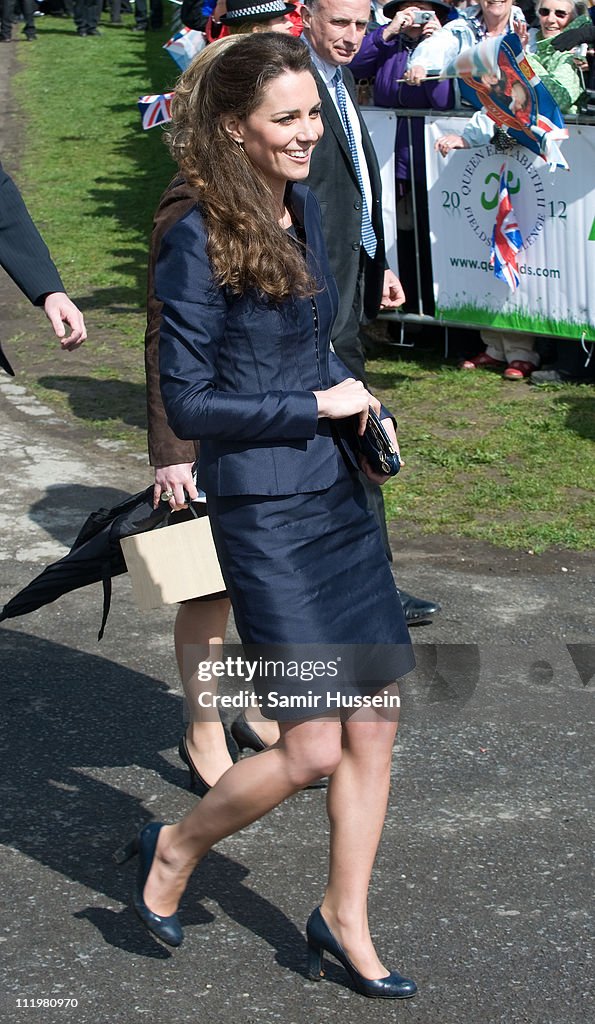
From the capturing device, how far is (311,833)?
150 inches

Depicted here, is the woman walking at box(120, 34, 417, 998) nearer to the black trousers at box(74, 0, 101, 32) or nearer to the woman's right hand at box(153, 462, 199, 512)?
the woman's right hand at box(153, 462, 199, 512)

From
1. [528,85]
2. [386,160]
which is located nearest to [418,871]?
[528,85]

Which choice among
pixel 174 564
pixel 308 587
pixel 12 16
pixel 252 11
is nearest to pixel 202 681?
pixel 174 564

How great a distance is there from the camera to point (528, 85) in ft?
24.9

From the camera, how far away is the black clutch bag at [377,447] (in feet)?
9.88

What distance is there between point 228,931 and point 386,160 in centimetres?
636

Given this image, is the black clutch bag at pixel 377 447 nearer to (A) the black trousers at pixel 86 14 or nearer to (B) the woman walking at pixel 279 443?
(B) the woman walking at pixel 279 443

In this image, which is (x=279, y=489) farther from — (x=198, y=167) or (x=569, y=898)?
(x=569, y=898)

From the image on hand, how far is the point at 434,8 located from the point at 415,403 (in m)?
2.99

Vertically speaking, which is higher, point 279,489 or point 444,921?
point 279,489

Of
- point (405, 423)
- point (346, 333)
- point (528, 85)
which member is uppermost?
point (528, 85)

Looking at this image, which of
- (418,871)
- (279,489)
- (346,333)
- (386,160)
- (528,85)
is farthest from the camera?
(386,160)

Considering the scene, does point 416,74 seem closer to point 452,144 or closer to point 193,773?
point 452,144

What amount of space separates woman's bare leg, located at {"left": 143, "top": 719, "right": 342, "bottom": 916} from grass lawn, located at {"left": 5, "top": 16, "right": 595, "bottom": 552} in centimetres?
308
